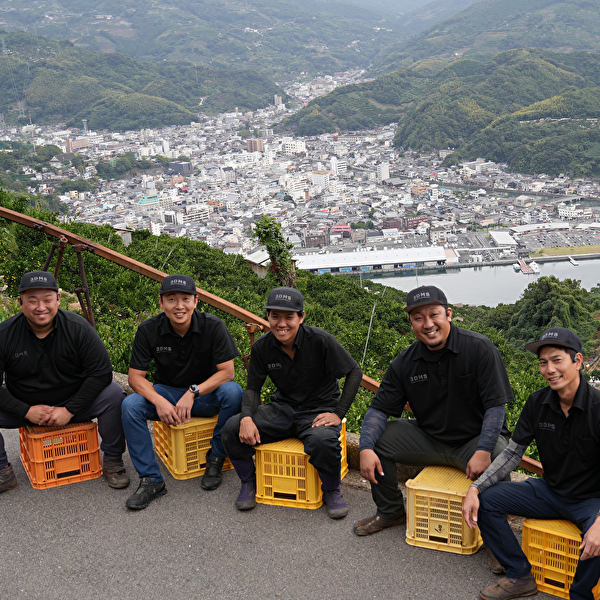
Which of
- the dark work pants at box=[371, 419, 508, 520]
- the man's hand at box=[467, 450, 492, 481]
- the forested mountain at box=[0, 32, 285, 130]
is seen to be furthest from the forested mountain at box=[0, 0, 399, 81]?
the man's hand at box=[467, 450, 492, 481]

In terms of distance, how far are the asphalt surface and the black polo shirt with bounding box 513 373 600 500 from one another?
1.22 ft

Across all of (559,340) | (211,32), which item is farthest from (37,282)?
(211,32)

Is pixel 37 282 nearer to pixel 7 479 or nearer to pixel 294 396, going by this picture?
pixel 7 479

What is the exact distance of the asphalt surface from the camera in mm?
2035

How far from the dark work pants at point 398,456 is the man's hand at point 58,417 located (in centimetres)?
130

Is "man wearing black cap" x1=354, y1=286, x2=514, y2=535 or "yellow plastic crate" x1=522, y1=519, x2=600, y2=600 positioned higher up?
"man wearing black cap" x1=354, y1=286, x2=514, y2=535

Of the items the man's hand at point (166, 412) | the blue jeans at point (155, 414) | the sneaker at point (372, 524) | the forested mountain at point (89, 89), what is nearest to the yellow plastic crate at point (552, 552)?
the sneaker at point (372, 524)

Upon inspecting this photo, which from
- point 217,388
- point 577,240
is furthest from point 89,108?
point 217,388

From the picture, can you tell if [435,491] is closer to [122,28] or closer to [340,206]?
[340,206]

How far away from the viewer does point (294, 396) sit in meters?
2.53

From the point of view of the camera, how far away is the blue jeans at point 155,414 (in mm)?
2582

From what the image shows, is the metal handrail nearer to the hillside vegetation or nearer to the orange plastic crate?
the hillside vegetation

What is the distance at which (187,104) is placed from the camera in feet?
381

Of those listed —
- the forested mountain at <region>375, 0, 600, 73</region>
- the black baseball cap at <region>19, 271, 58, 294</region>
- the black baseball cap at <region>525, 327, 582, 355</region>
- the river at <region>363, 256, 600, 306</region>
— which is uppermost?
the forested mountain at <region>375, 0, 600, 73</region>
